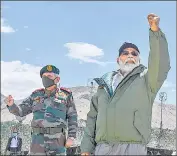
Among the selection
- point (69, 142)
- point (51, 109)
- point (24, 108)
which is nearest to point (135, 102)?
point (69, 142)

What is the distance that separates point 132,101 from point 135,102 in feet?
0.10

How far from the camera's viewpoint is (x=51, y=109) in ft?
21.2

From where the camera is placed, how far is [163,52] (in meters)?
4.04

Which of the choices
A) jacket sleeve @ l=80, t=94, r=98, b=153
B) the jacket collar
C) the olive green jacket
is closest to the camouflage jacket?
jacket sleeve @ l=80, t=94, r=98, b=153

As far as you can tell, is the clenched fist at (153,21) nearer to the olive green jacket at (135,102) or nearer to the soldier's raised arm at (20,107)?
the olive green jacket at (135,102)

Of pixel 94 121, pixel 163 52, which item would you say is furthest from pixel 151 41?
pixel 94 121

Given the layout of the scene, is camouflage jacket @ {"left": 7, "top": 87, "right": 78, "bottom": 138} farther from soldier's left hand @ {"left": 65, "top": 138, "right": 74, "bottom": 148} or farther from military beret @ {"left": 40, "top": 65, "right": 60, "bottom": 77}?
military beret @ {"left": 40, "top": 65, "right": 60, "bottom": 77}

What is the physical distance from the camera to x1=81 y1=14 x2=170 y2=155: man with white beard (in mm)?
4039

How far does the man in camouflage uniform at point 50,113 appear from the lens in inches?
251

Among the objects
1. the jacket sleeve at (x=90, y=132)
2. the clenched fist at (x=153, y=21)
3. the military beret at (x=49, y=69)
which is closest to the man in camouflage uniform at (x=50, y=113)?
the military beret at (x=49, y=69)

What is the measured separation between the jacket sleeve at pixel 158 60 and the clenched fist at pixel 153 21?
1.7 inches

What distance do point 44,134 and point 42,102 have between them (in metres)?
0.49

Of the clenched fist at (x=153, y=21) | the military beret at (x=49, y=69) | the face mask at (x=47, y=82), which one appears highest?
the military beret at (x=49, y=69)

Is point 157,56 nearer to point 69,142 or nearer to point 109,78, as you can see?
point 109,78
